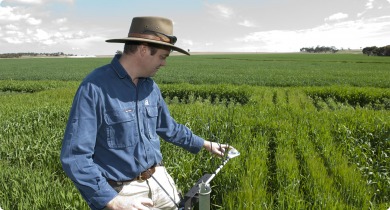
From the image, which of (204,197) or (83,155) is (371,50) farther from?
(83,155)

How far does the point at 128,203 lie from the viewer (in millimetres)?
1296

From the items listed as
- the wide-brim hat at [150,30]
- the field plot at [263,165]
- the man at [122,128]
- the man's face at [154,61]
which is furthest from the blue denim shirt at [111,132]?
the field plot at [263,165]

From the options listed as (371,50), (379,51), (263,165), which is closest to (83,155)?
(263,165)

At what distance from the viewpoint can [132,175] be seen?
5.63 feet

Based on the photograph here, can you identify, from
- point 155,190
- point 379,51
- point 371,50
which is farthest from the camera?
point 371,50

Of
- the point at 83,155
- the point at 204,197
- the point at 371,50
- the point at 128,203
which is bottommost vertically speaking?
the point at 128,203

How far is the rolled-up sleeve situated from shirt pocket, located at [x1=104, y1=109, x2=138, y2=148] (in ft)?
0.58

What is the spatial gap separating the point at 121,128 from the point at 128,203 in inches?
21.4

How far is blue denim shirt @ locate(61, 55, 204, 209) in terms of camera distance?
4.30ft

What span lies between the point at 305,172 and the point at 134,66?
272cm

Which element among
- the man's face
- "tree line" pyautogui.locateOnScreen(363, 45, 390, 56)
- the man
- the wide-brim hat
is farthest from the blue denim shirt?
"tree line" pyautogui.locateOnScreen(363, 45, 390, 56)

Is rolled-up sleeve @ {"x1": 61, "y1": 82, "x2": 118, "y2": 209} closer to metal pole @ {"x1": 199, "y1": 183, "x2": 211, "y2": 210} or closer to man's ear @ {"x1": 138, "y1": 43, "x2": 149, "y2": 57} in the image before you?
man's ear @ {"x1": 138, "y1": 43, "x2": 149, "y2": 57}

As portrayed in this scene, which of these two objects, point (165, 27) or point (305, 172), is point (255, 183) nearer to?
point (305, 172)

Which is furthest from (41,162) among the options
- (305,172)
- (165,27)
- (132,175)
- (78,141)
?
(305,172)
